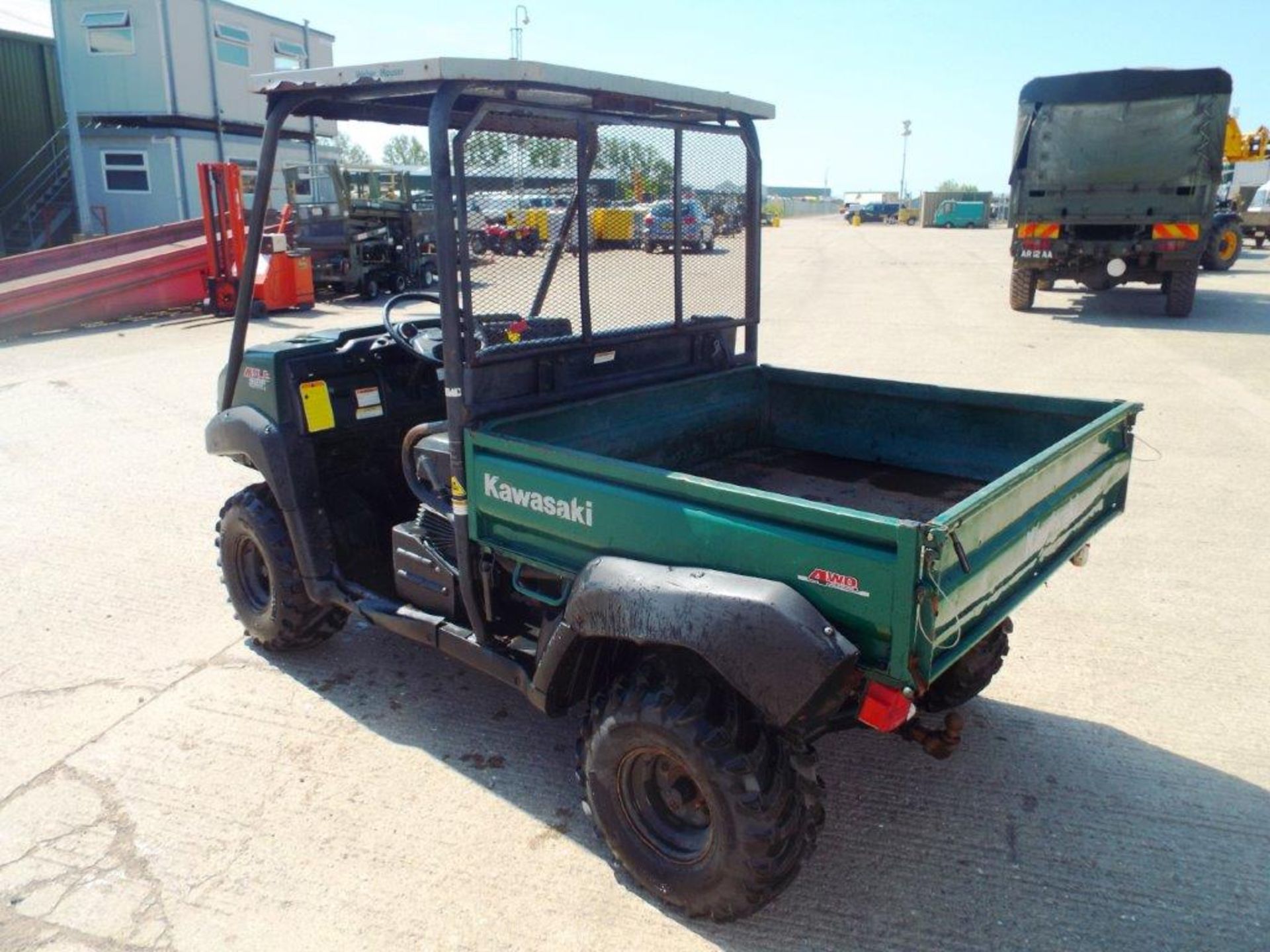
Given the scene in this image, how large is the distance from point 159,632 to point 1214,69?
13485 millimetres

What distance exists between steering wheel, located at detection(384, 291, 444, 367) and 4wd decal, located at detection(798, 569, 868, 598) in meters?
1.82

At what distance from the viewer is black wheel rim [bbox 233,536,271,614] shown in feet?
13.4

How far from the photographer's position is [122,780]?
3.22 metres

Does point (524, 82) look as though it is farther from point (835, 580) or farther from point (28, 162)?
point (28, 162)

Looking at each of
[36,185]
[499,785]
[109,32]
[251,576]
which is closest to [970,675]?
[499,785]

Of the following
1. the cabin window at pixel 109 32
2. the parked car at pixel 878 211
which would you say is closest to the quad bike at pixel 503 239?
the cabin window at pixel 109 32

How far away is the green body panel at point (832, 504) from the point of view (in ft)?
7.19

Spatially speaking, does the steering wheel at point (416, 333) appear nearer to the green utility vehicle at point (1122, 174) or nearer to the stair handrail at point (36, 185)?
the green utility vehicle at point (1122, 174)

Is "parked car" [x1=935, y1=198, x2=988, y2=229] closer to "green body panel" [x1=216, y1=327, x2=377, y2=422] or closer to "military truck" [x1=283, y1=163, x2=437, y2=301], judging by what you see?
"military truck" [x1=283, y1=163, x2=437, y2=301]

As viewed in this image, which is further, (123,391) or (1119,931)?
(123,391)

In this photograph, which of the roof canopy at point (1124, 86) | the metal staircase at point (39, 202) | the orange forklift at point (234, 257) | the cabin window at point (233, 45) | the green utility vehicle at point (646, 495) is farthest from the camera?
the metal staircase at point (39, 202)

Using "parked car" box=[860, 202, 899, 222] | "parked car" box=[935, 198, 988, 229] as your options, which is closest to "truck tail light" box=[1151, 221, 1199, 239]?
"parked car" box=[935, 198, 988, 229]

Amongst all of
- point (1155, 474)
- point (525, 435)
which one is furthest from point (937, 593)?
point (1155, 474)

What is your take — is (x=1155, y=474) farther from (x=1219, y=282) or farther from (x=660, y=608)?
(x=1219, y=282)
